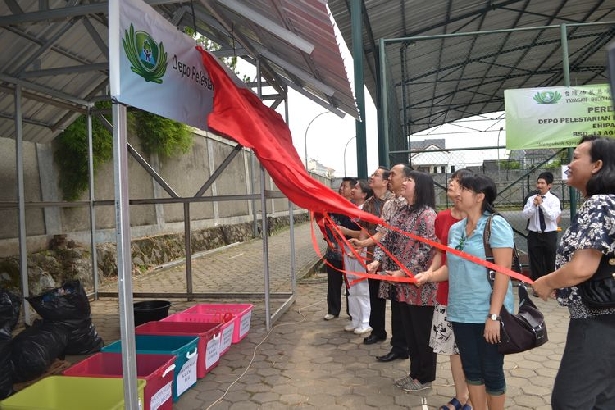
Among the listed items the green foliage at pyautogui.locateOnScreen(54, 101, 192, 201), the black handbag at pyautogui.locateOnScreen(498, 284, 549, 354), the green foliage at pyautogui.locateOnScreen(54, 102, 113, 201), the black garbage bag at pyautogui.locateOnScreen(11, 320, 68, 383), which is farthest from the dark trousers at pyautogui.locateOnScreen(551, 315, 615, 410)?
the green foliage at pyautogui.locateOnScreen(54, 102, 113, 201)

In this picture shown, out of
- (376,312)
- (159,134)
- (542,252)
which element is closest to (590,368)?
(376,312)

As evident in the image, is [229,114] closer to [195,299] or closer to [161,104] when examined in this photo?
[161,104]

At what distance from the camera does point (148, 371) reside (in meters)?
3.24

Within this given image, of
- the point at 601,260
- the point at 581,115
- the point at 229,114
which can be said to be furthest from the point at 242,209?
the point at 601,260

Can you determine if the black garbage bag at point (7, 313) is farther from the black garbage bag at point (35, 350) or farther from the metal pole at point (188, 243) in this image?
the metal pole at point (188, 243)

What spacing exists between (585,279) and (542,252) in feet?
16.2

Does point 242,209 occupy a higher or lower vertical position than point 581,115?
lower

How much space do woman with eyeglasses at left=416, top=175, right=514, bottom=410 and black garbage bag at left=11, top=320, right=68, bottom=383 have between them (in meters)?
3.12

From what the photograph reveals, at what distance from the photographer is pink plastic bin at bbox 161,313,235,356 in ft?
13.8

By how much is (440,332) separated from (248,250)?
10750mm

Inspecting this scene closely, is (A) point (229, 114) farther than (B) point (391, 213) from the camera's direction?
No

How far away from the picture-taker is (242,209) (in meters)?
16.3

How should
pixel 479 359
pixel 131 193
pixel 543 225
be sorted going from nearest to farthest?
1. pixel 479 359
2. pixel 543 225
3. pixel 131 193

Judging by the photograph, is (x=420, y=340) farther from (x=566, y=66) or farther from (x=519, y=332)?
(x=566, y=66)
